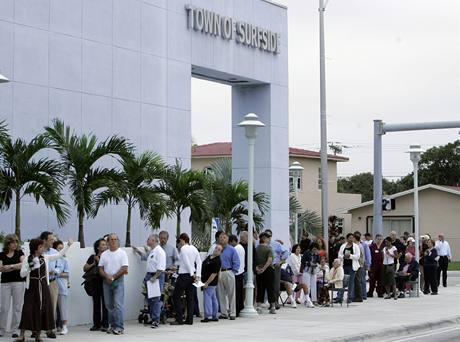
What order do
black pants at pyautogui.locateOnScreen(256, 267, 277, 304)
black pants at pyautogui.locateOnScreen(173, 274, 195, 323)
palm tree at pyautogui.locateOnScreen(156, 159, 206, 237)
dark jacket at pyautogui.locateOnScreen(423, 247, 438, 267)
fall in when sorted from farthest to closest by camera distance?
dark jacket at pyautogui.locateOnScreen(423, 247, 438, 267), palm tree at pyautogui.locateOnScreen(156, 159, 206, 237), black pants at pyautogui.locateOnScreen(256, 267, 277, 304), black pants at pyautogui.locateOnScreen(173, 274, 195, 323)

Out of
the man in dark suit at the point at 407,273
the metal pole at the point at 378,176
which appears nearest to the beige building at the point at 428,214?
the metal pole at the point at 378,176

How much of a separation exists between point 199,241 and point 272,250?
5.54 meters

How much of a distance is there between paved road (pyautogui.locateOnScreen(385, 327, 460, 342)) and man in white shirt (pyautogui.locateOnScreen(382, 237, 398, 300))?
7900 millimetres

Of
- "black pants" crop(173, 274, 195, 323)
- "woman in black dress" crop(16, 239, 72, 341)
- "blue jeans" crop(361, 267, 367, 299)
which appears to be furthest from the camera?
"blue jeans" crop(361, 267, 367, 299)

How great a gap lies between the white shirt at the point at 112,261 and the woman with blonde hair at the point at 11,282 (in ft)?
5.92

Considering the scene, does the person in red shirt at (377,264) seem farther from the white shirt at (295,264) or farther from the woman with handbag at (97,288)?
the woman with handbag at (97,288)

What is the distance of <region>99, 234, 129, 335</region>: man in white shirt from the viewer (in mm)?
19609

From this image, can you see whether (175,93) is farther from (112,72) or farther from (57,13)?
(57,13)

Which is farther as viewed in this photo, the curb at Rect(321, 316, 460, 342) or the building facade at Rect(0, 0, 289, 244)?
the building facade at Rect(0, 0, 289, 244)

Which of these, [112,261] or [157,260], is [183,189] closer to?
[157,260]

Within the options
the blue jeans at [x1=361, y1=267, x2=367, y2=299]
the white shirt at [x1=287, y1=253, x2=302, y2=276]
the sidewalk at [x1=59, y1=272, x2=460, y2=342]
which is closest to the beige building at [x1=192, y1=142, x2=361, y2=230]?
the blue jeans at [x1=361, y1=267, x2=367, y2=299]

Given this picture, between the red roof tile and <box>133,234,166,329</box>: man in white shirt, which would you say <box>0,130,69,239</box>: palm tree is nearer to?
<box>133,234,166,329</box>: man in white shirt

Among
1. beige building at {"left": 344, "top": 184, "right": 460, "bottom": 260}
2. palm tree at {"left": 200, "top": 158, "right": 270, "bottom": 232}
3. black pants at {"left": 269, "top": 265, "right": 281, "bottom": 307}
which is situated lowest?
black pants at {"left": 269, "top": 265, "right": 281, "bottom": 307}

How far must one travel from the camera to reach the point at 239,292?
23641 mm
